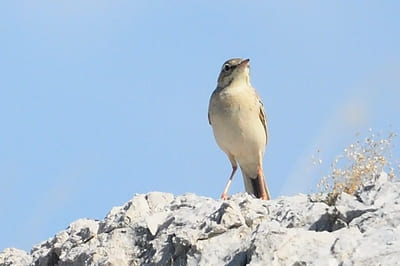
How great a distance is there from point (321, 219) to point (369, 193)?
1.79 ft

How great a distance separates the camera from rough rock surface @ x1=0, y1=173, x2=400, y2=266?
7.86 metres

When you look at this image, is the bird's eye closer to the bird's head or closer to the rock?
the bird's head

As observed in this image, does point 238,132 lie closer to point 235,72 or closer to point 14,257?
point 235,72

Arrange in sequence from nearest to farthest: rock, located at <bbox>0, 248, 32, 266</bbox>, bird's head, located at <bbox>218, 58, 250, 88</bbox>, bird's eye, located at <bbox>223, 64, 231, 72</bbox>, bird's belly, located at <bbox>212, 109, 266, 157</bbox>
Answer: rock, located at <bbox>0, 248, 32, 266</bbox>, bird's belly, located at <bbox>212, 109, 266, 157</bbox>, bird's head, located at <bbox>218, 58, 250, 88</bbox>, bird's eye, located at <bbox>223, 64, 231, 72</bbox>

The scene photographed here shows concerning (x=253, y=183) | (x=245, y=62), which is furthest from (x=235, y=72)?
(x=253, y=183)

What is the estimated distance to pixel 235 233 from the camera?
8.99 meters

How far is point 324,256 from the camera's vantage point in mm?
7816

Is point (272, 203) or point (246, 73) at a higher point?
point (246, 73)

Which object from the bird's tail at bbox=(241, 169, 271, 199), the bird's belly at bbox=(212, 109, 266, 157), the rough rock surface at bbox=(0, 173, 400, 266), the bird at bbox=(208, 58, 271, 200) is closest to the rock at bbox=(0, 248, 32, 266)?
the rough rock surface at bbox=(0, 173, 400, 266)

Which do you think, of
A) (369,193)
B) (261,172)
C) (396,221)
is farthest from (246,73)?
(396,221)

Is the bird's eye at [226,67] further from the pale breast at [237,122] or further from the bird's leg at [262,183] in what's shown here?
→ the bird's leg at [262,183]

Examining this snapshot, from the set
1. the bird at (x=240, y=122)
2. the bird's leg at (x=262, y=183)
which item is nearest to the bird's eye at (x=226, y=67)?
the bird at (x=240, y=122)

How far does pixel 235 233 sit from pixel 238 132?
195 inches

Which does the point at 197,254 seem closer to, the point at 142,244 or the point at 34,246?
the point at 142,244
